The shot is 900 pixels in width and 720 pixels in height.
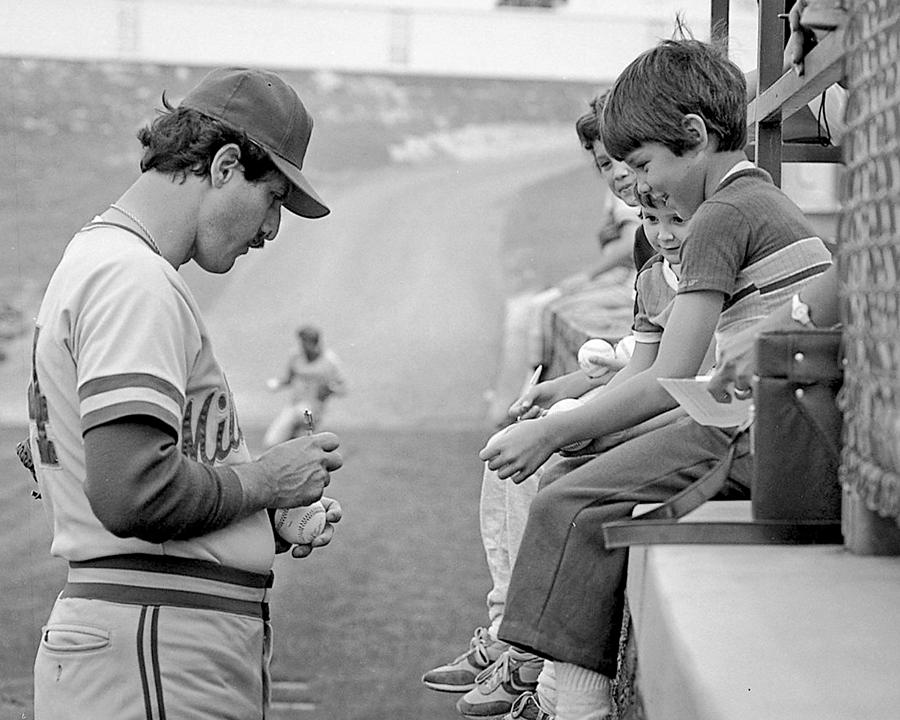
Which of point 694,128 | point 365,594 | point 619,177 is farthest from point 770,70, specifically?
point 365,594

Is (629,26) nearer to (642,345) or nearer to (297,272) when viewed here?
(297,272)

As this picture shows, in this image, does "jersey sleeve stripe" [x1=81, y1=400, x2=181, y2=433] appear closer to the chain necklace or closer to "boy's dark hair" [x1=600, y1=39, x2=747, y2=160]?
the chain necklace

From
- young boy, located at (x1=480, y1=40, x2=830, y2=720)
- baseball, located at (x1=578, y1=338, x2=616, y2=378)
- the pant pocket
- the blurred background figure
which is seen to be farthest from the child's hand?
the blurred background figure

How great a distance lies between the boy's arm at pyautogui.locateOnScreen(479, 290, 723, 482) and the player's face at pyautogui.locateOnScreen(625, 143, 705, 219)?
0.23 metres

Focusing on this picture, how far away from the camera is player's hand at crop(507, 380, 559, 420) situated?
87.2 inches

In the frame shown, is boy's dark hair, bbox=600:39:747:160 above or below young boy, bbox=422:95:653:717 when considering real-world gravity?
above

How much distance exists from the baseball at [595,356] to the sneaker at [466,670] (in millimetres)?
645

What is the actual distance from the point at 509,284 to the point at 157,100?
4.60 metres

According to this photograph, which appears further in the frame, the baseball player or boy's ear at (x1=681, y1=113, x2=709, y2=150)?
boy's ear at (x1=681, y1=113, x2=709, y2=150)

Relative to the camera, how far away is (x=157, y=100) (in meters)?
15.7

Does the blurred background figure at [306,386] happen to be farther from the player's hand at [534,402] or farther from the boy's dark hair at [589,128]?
the player's hand at [534,402]

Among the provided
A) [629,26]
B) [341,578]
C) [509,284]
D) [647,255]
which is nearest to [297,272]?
[509,284]

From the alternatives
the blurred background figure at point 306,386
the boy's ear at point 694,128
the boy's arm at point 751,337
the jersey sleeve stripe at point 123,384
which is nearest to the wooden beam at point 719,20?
the boy's ear at point 694,128

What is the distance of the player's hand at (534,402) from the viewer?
2.21 meters
